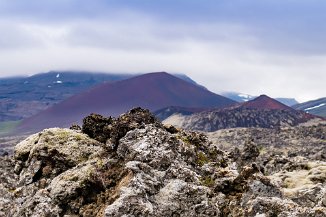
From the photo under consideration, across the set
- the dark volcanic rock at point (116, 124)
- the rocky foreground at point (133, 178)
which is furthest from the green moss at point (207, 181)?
the dark volcanic rock at point (116, 124)

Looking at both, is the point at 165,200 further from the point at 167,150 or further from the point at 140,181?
the point at 167,150

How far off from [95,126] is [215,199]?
9056mm

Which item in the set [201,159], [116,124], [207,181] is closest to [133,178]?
[207,181]

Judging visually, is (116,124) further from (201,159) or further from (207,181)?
(207,181)

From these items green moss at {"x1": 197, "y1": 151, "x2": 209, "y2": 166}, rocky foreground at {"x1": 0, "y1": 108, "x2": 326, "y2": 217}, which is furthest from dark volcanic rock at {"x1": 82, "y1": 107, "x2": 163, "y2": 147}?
green moss at {"x1": 197, "y1": 151, "x2": 209, "y2": 166}

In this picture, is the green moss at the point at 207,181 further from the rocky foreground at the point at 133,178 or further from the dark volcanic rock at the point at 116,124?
the dark volcanic rock at the point at 116,124

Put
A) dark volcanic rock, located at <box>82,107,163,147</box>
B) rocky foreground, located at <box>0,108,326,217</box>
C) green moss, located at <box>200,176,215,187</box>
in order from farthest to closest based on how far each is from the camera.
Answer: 1. dark volcanic rock, located at <box>82,107,163,147</box>
2. green moss, located at <box>200,176,215,187</box>
3. rocky foreground, located at <box>0,108,326,217</box>

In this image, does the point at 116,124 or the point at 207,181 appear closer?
the point at 207,181

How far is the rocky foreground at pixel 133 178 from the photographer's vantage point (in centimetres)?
1812

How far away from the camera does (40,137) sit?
25688 millimetres

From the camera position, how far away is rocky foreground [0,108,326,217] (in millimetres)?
18125

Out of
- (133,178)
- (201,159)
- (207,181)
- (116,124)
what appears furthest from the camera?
(116,124)

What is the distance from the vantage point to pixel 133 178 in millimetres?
18562

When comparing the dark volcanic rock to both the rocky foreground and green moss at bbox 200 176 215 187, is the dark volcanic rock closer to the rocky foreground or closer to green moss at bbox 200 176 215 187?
the rocky foreground
